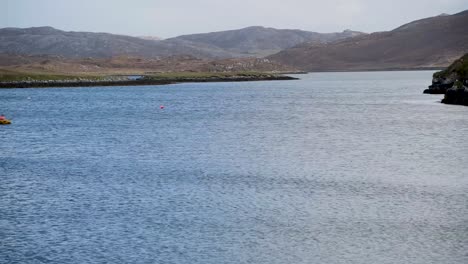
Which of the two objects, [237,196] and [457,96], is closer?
[237,196]

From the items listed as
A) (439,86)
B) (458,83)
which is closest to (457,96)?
(458,83)

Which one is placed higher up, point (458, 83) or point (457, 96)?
point (458, 83)

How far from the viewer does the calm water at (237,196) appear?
81.2ft

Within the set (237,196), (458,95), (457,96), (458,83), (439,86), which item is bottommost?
(237,196)

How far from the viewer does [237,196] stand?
111ft

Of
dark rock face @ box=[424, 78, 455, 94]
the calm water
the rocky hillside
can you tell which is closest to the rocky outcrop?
the rocky hillside

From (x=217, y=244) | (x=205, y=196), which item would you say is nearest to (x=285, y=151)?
(x=205, y=196)

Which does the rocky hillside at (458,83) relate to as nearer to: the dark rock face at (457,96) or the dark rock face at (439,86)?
the dark rock face at (457,96)

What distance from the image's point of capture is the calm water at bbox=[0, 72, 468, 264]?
81.2 feet

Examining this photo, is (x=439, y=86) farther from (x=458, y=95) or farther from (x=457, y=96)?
(x=458, y=95)

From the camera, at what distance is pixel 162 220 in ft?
95.2

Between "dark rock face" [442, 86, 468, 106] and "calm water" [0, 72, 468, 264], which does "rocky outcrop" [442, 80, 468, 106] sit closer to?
"dark rock face" [442, 86, 468, 106]

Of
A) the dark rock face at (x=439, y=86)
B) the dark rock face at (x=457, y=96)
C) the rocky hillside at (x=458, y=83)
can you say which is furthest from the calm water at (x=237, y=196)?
the dark rock face at (x=439, y=86)

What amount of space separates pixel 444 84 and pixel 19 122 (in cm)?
6936
